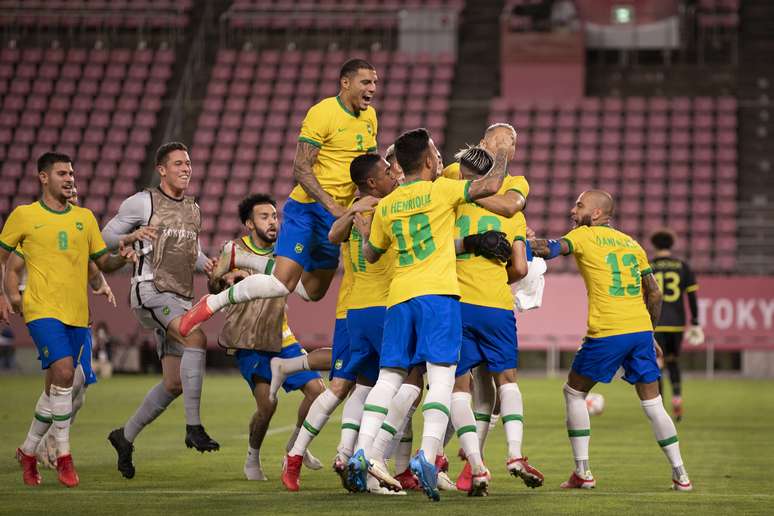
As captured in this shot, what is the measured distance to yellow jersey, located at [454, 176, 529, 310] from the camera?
8219 millimetres

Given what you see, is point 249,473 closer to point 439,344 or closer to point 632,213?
point 439,344

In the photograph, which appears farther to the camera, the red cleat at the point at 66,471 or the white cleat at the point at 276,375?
the white cleat at the point at 276,375

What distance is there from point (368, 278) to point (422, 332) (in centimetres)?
98

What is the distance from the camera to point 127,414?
1541 centimetres

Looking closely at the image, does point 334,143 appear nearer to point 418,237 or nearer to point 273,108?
point 418,237

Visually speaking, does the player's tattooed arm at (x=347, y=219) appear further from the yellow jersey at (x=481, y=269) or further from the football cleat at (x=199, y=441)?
the football cleat at (x=199, y=441)

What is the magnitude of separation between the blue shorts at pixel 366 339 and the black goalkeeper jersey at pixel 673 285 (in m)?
7.75

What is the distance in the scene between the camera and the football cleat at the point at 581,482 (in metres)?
8.46

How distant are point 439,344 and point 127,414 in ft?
28.3

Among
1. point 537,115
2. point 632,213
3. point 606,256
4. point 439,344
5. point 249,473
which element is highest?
point 537,115

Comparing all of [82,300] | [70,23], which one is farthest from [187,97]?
[82,300]

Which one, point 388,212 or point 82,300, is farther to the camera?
point 82,300

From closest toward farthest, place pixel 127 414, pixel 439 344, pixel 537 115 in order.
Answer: pixel 439 344 < pixel 127 414 < pixel 537 115

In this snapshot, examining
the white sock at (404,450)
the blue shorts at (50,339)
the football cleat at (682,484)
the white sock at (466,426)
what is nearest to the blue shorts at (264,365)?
the white sock at (404,450)
